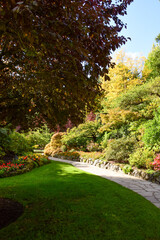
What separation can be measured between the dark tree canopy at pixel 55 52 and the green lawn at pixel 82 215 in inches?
86.2

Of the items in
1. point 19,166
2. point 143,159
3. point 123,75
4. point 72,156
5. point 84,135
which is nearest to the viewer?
point 143,159

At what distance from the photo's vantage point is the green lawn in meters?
3.00

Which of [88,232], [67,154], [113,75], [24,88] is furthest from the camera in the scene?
[113,75]

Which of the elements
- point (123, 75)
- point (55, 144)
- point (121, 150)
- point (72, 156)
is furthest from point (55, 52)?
point (123, 75)

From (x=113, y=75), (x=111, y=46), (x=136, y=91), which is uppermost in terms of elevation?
(x=113, y=75)

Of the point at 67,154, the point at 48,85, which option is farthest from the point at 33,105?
the point at 67,154

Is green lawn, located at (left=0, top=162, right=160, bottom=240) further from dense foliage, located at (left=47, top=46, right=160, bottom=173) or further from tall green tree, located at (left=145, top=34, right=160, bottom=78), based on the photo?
tall green tree, located at (left=145, top=34, right=160, bottom=78)

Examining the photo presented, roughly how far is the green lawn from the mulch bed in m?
0.16

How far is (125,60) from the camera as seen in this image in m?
20.9

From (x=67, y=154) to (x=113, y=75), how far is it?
37.8ft

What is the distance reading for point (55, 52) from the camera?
2854 mm

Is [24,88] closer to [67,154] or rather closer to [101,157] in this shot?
[101,157]

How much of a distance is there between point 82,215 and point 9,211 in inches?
69.3

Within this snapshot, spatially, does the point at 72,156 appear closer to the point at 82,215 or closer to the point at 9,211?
the point at 9,211
